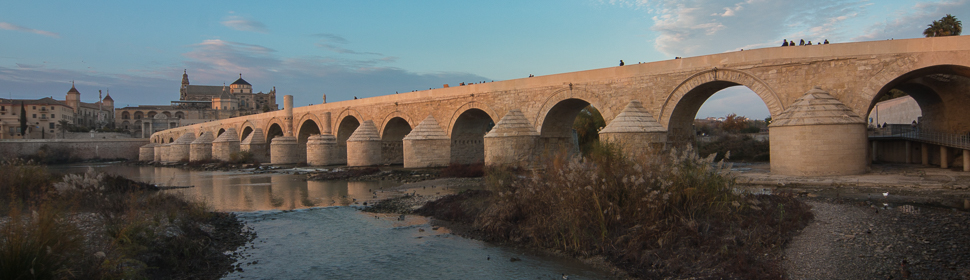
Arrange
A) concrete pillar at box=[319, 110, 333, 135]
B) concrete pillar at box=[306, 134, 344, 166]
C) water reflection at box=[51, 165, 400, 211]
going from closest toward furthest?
water reflection at box=[51, 165, 400, 211]
concrete pillar at box=[306, 134, 344, 166]
concrete pillar at box=[319, 110, 333, 135]

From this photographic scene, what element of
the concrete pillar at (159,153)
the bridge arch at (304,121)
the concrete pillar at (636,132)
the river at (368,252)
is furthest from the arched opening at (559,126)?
the concrete pillar at (159,153)

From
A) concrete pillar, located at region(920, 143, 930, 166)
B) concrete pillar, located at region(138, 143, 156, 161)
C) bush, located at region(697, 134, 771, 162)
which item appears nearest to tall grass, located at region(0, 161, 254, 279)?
concrete pillar, located at region(920, 143, 930, 166)

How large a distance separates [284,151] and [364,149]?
9.13 meters

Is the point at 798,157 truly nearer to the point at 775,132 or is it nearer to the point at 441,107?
the point at 775,132

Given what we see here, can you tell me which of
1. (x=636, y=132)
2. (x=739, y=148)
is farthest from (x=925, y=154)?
(x=739, y=148)

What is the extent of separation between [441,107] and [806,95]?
13624 mm

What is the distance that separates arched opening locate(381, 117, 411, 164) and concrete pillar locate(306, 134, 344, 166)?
3.81 m

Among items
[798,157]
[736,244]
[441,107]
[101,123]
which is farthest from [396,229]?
[101,123]

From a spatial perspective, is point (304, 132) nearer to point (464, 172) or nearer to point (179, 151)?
point (179, 151)

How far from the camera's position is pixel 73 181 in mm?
8508

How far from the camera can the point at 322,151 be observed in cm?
2752

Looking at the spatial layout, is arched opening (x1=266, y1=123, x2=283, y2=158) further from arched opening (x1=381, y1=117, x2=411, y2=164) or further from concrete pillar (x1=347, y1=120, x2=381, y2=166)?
concrete pillar (x1=347, y1=120, x2=381, y2=166)

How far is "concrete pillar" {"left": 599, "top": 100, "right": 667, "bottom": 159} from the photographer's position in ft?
45.8

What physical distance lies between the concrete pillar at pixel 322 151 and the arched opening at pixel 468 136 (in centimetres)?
883
